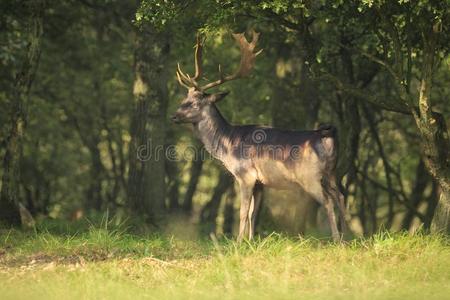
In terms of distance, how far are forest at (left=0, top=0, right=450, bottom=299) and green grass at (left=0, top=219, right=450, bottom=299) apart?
0.03 m

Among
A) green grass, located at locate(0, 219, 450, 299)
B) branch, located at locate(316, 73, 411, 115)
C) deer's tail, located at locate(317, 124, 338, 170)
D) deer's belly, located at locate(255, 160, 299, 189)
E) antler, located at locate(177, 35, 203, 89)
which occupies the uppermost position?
antler, located at locate(177, 35, 203, 89)

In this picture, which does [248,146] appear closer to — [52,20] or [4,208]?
[4,208]

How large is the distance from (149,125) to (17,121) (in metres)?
2.66

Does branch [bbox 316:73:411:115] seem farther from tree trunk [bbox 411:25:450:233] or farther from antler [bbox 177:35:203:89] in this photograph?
antler [bbox 177:35:203:89]

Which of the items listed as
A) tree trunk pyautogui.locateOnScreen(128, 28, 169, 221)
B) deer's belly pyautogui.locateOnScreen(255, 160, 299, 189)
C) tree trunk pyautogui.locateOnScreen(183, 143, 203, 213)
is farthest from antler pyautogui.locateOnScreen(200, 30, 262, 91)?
tree trunk pyautogui.locateOnScreen(183, 143, 203, 213)

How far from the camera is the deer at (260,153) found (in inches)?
548

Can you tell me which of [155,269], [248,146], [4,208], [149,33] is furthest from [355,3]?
[4,208]

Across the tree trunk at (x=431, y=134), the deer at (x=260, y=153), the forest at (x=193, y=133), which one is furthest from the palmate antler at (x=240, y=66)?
the tree trunk at (x=431, y=134)

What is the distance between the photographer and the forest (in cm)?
1066

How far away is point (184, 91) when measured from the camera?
27.4 meters

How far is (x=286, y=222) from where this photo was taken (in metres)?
17.9

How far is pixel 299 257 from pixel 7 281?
135 inches

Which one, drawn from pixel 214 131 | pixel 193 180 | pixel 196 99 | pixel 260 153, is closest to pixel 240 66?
pixel 196 99

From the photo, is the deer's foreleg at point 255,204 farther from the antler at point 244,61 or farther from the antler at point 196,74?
the antler at point 196,74
